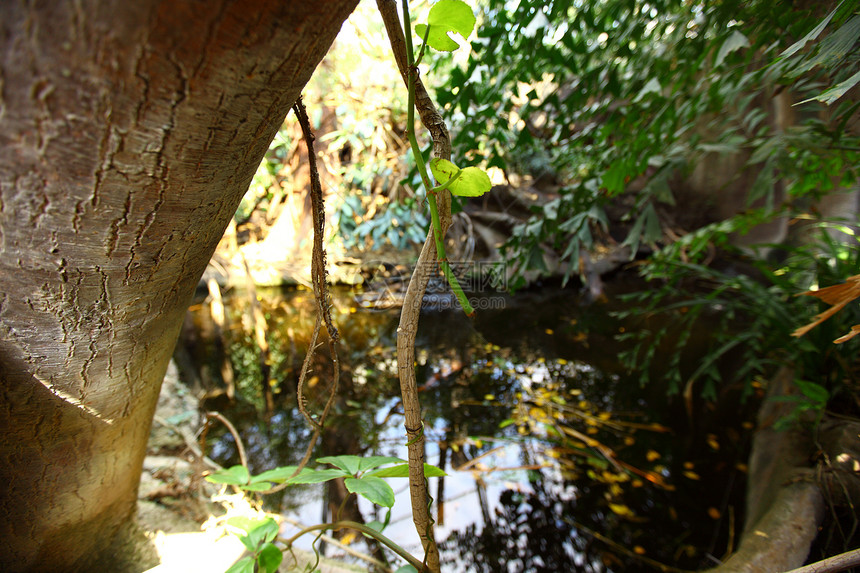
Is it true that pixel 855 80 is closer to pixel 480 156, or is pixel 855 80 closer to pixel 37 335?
pixel 480 156

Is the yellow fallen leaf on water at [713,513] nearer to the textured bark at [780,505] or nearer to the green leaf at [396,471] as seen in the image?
the textured bark at [780,505]

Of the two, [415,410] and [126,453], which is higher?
[415,410]

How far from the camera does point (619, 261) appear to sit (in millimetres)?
4785

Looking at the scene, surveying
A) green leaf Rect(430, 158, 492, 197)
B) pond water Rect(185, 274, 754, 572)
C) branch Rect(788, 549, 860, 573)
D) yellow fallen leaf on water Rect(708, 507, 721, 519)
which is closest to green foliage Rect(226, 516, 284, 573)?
green leaf Rect(430, 158, 492, 197)

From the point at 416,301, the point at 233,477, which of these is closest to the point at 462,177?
the point at 416,301

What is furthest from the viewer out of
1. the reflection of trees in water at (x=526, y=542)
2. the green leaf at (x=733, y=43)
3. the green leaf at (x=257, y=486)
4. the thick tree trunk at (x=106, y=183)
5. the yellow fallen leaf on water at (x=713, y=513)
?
the yellow fallen leaf on water at (x=713, y=513)

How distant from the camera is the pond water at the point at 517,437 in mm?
1487

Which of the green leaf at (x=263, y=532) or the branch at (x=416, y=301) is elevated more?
the branch at (x=416, y=301)

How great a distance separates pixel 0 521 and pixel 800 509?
1751mm

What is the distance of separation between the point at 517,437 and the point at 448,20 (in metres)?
1.96

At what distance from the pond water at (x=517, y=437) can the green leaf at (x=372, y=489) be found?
101cm

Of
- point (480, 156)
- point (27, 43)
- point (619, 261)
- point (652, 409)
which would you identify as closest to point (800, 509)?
point (652, 409)

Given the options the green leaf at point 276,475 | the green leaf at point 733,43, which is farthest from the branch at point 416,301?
the green leaf at point 733,43

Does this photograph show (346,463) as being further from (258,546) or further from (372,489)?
(258,546)
